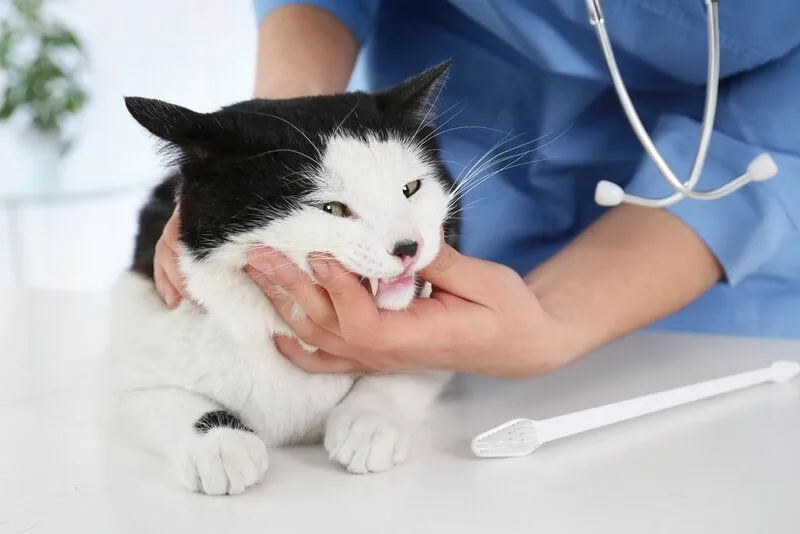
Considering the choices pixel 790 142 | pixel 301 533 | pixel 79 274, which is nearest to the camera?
pixel 301 533

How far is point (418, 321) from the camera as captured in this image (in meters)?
0.90

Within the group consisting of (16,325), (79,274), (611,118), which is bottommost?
(79,274)

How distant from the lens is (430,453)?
91cm

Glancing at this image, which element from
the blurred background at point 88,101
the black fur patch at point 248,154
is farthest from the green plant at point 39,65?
the black fur patch at point 248,154

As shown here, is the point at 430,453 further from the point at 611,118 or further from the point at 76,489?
the point at 611,118

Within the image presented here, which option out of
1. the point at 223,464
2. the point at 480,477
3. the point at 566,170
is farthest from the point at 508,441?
the point at 566,170

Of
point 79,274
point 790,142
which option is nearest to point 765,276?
point 790,142

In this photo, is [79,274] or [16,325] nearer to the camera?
[16,325]

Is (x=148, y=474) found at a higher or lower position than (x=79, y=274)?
higher

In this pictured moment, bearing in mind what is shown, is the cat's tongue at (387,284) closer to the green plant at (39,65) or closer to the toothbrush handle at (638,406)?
the toothbrush handle at (638,406)

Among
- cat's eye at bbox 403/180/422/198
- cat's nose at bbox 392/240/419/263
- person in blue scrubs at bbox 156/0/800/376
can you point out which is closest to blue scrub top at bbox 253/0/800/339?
person in blue scrubs at bbox 156/0/800/376

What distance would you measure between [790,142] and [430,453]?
728mm

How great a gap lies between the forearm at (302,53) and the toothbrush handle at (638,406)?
61 cm

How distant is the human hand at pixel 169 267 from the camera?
97 cm
